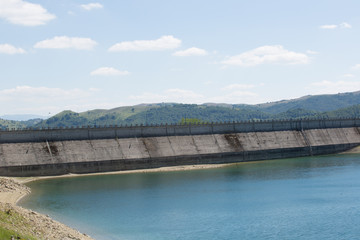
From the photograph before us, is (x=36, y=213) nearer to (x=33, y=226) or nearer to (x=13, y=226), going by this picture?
(x=33, y=226)

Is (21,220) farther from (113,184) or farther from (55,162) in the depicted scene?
(55,162)

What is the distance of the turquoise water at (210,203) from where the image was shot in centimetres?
4947

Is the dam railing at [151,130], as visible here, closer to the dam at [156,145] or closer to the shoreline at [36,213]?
the dam at [156,145]

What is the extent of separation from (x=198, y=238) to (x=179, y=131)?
2551 inches

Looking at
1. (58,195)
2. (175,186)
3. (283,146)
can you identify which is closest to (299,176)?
(175,186)

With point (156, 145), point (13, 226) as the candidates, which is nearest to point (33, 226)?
point (13, 226)

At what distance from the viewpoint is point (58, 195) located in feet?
228

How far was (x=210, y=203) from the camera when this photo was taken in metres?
63.0

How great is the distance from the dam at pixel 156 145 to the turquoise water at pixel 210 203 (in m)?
7.15

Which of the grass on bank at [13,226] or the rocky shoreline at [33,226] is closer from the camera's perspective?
the grass on bank at [13,226]

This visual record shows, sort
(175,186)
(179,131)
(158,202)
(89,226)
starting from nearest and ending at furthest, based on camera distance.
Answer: (89,226) → (158,202) → (175,186) → (179,131)

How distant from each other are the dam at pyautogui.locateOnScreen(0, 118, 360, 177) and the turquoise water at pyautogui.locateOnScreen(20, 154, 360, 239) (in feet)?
23.5

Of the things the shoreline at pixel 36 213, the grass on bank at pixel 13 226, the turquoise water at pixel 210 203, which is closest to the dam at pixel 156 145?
the shoreline at pixel 36 213

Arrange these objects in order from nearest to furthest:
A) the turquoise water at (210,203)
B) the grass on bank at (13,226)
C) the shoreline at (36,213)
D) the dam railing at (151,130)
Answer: the grass on bank at (13,226) < the shoreline at (36,213) < the turquoise water at (210,203) < the dam railing at (151,130)
